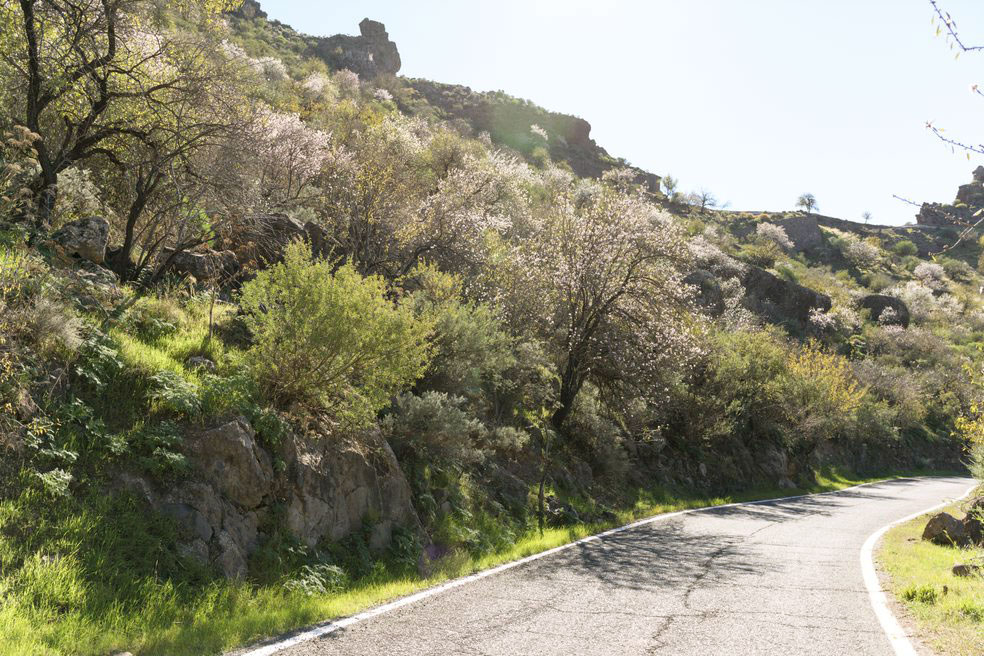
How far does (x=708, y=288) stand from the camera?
153 ft

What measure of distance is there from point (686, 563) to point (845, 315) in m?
58.2

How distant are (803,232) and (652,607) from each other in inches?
3935

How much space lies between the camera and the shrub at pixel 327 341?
8234 millimetres

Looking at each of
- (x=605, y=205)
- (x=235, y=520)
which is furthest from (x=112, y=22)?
(x=605, y=205)

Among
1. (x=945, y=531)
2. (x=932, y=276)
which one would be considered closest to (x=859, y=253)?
(x=932, y=276)

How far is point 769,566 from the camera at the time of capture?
969cm

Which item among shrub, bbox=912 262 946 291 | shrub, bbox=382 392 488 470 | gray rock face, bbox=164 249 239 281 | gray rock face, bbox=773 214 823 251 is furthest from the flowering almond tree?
shrub, bbox=912 262 946 291

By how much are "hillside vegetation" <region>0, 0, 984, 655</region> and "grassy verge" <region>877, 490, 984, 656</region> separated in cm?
292

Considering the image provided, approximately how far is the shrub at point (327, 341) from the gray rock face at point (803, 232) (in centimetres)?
9582

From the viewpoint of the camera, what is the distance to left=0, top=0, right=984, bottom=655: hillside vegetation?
18.7 ft

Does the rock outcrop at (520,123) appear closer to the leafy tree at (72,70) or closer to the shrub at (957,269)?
the shrub at (957,269)

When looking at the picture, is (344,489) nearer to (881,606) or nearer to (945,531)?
(881,606)

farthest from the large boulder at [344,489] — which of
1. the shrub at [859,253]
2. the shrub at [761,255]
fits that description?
the shrub at [859,253]

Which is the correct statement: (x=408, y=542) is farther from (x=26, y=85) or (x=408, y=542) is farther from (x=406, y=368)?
(x=26, y=85)
